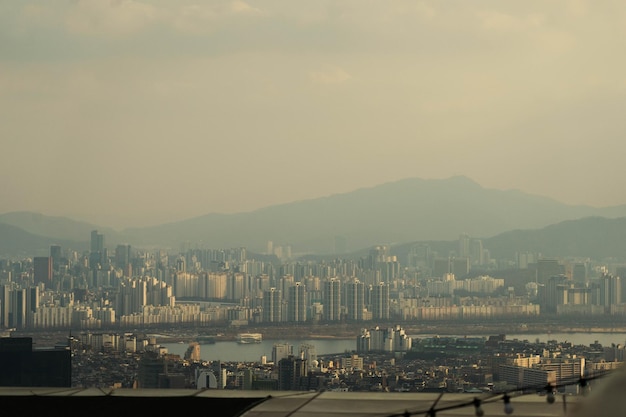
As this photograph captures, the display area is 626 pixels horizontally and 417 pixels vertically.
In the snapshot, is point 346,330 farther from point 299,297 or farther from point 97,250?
point 97,250

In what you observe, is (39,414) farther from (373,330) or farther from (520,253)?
(520,253)

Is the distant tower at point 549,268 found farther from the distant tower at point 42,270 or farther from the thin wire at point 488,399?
the thin wire at point 488,399

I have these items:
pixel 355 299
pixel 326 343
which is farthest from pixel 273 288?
pixel 326 343

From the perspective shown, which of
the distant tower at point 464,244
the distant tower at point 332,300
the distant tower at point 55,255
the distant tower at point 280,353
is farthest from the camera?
the distant tower at point 55,255

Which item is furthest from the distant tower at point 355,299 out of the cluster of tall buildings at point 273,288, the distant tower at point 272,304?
the distant tower at point 272,304

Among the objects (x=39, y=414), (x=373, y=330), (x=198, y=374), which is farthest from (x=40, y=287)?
(x=39, y=414)

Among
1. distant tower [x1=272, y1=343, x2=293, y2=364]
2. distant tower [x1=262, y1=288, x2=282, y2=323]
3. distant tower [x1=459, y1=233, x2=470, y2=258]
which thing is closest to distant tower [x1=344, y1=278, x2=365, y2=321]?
distant tower [x1=262, y1=288, x2=282, y2=323]
